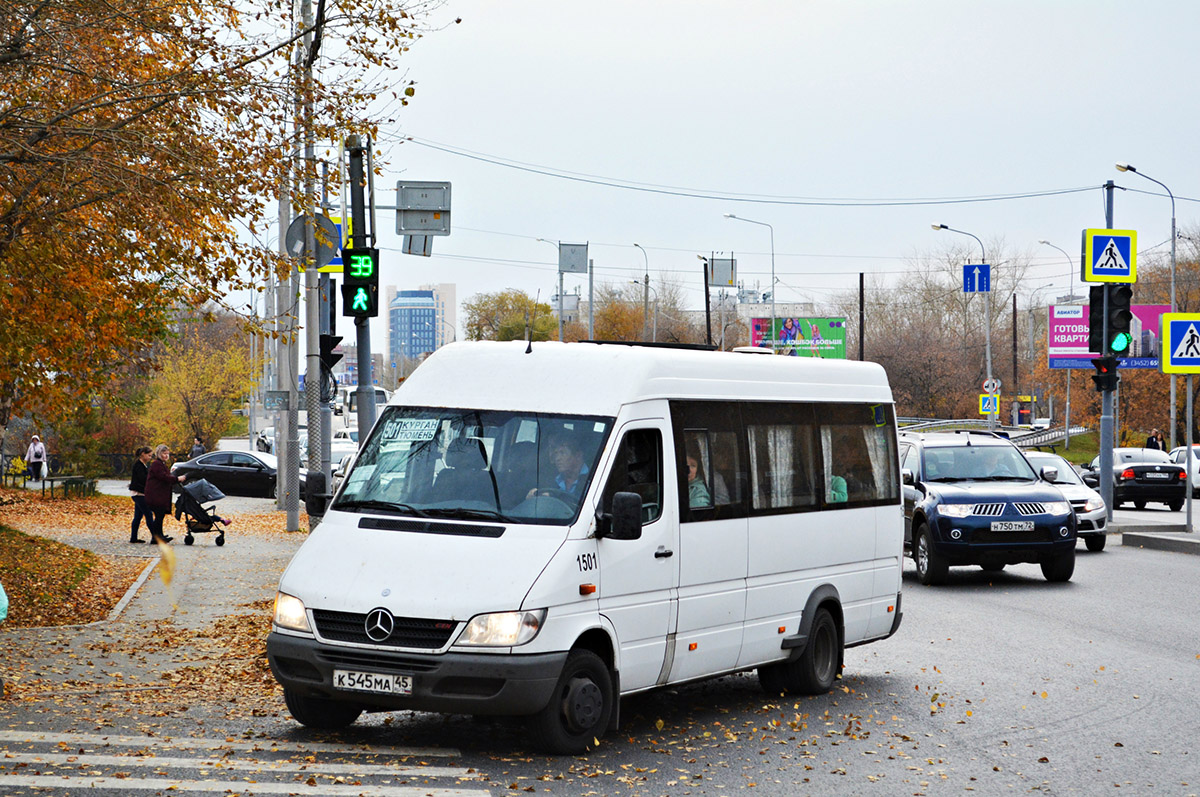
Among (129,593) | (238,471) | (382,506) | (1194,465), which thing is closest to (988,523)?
(129,593)

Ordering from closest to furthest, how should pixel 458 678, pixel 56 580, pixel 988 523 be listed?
1. pixel 458 678
2. pixel 56 580
3. pixel 988 523

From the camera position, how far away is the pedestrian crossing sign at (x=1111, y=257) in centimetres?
2634

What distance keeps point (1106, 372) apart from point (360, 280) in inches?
654

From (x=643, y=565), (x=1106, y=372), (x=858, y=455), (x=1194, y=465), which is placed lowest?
(x=1194, y=465)

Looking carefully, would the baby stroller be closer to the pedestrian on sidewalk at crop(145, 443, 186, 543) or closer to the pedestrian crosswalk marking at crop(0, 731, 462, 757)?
the pedestrian on sidewalk at crop(145, 443, 186, 543)

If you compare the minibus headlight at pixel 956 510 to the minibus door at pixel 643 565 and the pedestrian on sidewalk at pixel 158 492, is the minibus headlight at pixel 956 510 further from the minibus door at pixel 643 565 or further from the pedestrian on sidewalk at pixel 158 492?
the pedestrian on sidewalk at pixel 158 492

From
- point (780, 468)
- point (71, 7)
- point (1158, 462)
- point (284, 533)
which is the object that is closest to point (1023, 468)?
point (780, 468)

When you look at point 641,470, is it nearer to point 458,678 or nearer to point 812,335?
point 458,678

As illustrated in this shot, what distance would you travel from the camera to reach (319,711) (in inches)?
324

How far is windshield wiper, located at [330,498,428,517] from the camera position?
8117 mm

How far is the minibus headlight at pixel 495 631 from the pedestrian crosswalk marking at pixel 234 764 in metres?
0.67

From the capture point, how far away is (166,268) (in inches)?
533

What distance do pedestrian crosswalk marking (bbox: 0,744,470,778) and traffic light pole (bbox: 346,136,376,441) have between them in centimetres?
693

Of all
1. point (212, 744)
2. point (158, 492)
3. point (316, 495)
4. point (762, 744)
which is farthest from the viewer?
point (158, 492)
